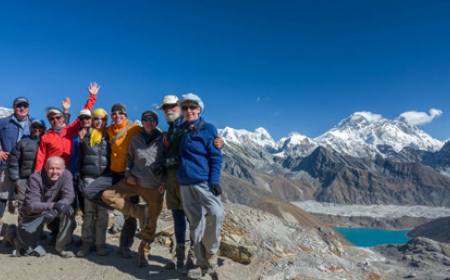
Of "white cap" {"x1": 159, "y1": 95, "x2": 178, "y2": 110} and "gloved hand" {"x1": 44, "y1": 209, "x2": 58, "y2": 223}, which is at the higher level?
"white cap" {"x1": 159, "y1": 95, "x2": 178, "y2": 110}

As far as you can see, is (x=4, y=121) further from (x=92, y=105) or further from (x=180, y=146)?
(x=180, y=146)

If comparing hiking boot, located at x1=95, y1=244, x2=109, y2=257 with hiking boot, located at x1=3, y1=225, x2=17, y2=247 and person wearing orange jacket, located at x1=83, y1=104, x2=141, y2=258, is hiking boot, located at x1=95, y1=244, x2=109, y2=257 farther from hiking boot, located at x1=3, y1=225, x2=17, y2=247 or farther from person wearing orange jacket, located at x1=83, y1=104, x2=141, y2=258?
hiking boot, located at x1=3, y1=225, x2=17, y2=247

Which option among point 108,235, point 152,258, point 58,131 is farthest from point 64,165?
point 108,235

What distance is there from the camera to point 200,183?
261 inches

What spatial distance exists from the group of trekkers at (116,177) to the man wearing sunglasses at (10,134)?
0.02 meters

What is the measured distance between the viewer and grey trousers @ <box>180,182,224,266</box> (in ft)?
21.7

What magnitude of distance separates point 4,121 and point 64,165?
7.33 feet

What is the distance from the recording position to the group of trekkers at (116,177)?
6715 mm

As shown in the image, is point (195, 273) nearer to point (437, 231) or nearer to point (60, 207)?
point (60, 207)

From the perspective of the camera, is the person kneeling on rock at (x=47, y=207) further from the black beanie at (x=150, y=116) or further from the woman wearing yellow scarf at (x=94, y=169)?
the black beanie at (x=150, y=116)

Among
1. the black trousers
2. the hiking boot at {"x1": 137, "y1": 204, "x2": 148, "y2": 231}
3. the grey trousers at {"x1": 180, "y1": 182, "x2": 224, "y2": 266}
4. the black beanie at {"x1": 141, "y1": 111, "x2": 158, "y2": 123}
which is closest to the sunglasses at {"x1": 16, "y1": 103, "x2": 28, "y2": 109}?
the black trousers

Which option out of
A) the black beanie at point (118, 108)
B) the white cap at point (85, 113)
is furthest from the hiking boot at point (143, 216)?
the white cap at point (85, 113)

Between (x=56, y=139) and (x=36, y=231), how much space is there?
1.94 metres

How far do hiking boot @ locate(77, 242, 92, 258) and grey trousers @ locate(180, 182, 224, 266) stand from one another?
2596mm
